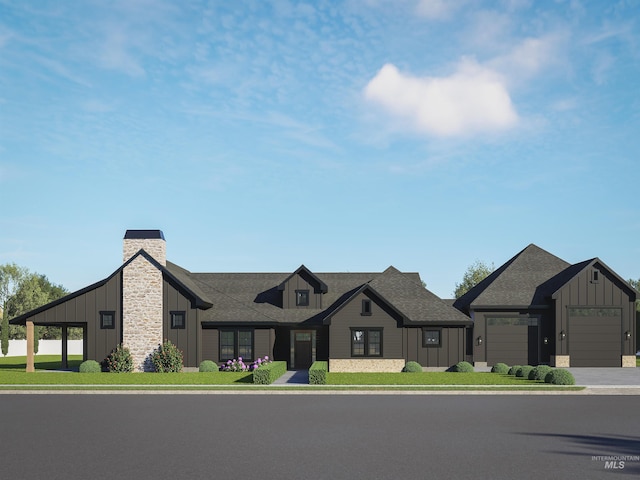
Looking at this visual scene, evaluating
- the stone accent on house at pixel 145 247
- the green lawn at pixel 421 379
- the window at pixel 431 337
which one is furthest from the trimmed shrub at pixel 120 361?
the window at pixel 431 337

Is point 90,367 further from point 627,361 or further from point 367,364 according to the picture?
point 627,361

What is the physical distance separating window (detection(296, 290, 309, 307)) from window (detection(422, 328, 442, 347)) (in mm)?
7870

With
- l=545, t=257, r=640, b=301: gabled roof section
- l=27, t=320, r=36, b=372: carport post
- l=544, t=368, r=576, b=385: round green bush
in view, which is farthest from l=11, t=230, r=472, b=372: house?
l=544, t=368, r=576, b=385: round green bush

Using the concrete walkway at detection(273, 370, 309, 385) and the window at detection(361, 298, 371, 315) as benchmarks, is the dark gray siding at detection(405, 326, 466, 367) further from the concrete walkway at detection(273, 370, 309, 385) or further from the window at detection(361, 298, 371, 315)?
the concrete walkway at detection(273, 370, 309, 385)

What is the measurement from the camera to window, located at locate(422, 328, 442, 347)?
118 ft

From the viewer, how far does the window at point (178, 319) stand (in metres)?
35.2
